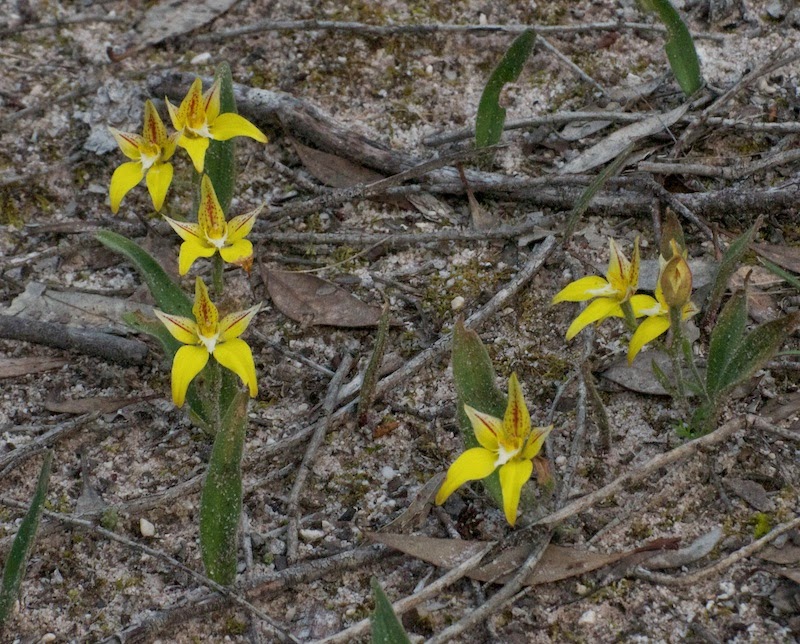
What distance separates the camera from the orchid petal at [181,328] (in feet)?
6.18

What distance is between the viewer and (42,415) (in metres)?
2.33

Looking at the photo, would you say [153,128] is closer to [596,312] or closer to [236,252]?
[236,252]

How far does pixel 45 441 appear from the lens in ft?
7.30

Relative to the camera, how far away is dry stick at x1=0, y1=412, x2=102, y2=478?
215 cm

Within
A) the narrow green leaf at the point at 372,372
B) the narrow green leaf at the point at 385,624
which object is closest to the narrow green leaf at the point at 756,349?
the narrow green leaf at the point at 372,372

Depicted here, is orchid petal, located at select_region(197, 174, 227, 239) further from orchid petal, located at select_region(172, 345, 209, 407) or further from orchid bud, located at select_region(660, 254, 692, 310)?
orchid bud, located at select_region(660, 254, 692, 310)

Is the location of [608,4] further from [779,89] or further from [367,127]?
[367,127]

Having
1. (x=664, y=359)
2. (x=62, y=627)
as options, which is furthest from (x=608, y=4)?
(x=62, y=627)

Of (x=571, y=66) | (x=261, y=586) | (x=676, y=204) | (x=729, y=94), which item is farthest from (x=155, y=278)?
(x=729, y=94)

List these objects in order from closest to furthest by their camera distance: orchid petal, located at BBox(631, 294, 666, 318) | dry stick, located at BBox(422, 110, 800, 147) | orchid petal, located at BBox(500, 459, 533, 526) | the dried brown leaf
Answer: orchid petal, located at BBox(500, 459, 533, 526) < orchid petal, located at BBox(631, 294, 666, 318) < the dried brown leaf < dry stick, located at BBox(422, 110, 800, 147)

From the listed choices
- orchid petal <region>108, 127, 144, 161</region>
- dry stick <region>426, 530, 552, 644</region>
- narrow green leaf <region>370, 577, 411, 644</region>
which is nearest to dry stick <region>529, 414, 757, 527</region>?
dry stick <region>426, 530, 552, 644</region>

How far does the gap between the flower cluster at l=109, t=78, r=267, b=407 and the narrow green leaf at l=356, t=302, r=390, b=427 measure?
32cm

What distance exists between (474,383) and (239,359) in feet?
1.61

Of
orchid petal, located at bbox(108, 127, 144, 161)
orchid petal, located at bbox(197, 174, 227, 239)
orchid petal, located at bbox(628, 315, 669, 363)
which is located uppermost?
orchid petal, located at bbox(108, 127, 144, 161)
